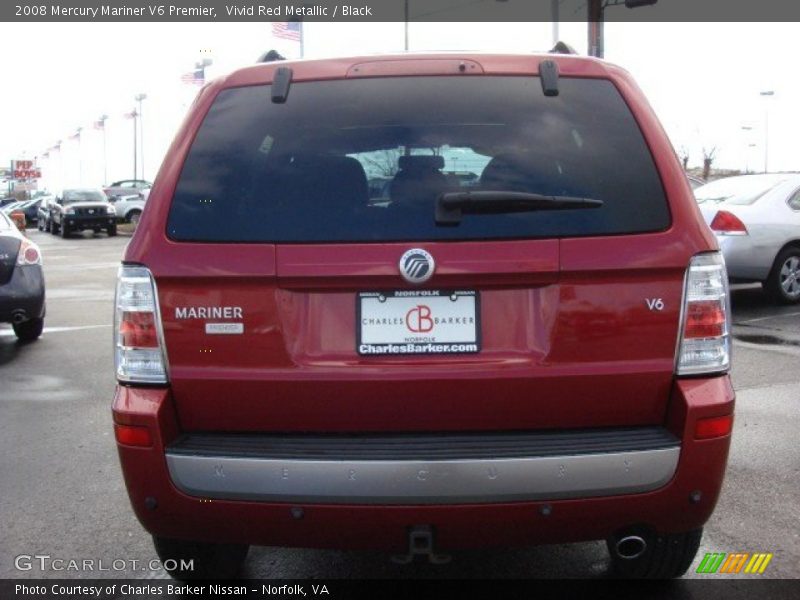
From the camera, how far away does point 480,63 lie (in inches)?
120

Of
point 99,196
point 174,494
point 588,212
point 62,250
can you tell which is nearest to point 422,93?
point 588,212

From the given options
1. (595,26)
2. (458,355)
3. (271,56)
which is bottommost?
(458,355)

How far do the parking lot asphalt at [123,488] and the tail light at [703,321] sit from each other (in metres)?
1.13

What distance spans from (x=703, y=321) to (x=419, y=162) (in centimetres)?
100

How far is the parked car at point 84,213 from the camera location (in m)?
34.5

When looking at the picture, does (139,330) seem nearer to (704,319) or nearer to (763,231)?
(704,319)

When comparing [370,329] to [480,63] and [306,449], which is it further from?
[480,63]

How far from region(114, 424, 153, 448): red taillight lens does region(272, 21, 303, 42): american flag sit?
1012 inches

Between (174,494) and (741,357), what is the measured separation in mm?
6348

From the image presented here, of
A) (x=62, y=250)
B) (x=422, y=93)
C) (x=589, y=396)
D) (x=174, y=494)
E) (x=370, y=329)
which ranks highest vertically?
(x=422, y=93)

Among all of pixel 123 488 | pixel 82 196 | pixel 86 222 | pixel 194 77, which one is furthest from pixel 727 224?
pixel 82 196

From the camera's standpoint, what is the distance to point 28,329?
9.53 meters

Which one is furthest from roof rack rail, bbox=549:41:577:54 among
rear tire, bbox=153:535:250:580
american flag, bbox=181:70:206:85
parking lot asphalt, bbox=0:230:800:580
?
american flag, bbox=181:70:206:85

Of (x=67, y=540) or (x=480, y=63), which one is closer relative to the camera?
(x=480, y=63)
